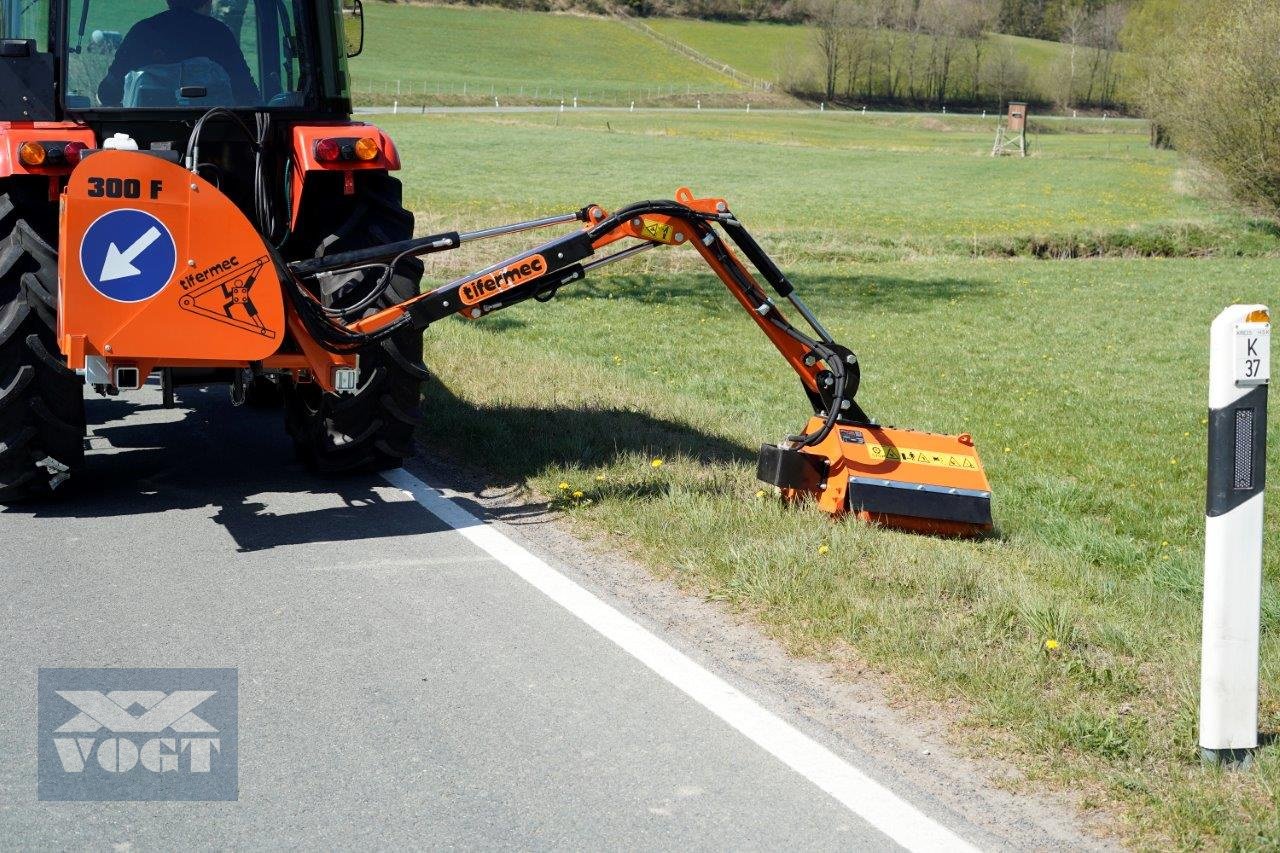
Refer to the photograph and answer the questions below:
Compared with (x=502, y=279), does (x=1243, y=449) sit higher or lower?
lower

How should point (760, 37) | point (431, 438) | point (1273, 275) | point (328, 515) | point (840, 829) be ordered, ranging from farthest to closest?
point (760, 37), point (1273, 275), point (431, 438), point (328, 515), point (840, 829)

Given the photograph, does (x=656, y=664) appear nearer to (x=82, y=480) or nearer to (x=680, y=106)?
(x=82, y=480)

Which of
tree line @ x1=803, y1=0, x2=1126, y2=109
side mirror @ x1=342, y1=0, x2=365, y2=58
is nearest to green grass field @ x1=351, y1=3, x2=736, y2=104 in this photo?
tree line @ x1=803, y1=0, x2=1126, y2=109

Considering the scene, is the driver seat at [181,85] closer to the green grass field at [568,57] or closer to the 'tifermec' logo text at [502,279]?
the 'tifermec' logo text at [502,279]

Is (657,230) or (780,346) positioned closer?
(657,230)

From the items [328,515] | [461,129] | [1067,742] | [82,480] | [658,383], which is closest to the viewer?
[1067,742]

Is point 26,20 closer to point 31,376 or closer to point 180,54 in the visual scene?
point 180,54

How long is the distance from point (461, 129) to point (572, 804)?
58.2 m

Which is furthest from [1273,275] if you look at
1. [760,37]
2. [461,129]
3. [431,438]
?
[760,37]

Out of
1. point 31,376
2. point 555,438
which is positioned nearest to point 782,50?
point 555,438

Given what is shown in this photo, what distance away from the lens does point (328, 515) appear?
22.3 ft

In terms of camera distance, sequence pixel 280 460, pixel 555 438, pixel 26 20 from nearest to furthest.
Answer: pixel 26 20 → pixel 280 460 → pixel 555 438

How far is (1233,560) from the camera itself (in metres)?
3.88

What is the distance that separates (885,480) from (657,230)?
1.64 metres
